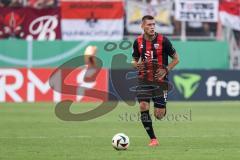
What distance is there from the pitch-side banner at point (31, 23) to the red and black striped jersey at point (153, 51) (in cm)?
1652

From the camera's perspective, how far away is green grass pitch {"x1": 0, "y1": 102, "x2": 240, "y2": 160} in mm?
13672

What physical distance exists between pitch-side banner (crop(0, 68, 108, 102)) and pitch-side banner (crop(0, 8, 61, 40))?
210 cm

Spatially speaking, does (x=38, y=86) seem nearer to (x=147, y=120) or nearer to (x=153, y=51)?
(x=153, y=51)

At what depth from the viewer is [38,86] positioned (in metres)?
30.5

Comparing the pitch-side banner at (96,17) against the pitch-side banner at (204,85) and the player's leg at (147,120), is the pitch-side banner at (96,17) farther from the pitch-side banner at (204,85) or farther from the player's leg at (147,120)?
the player's leg at (147,120)

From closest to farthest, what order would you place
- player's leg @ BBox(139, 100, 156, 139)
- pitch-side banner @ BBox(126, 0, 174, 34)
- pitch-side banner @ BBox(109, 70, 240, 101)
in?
player's leg @ BBox(139, 100, 156, 139)
pitch-side banner @ BBox(109, 70, 240, 101)
pitch-side banner @ BBox(126, 0, 174, 34)

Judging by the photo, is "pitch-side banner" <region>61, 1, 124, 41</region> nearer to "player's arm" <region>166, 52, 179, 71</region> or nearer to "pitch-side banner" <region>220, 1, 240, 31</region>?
"pitch-side banner" <region>220, 1, 240, 31</region>

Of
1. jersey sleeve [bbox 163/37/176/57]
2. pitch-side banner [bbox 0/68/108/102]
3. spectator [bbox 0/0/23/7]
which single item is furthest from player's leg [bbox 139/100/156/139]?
spectator [bbox 0/0/23/7]

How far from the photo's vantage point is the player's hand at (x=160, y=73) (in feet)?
50.8

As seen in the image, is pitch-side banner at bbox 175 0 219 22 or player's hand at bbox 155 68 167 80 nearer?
player's hand at bbox 155 68 167 80

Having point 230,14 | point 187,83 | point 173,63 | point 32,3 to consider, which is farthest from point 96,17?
point 173,63

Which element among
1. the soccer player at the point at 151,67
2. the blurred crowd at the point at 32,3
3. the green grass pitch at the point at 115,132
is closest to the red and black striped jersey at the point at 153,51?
the soccer player at the point at 151,67

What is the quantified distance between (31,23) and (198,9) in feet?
23.2

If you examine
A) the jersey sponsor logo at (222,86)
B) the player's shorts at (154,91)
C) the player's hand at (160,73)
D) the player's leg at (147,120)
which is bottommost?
the jersey sponsor logo at (222,86)
